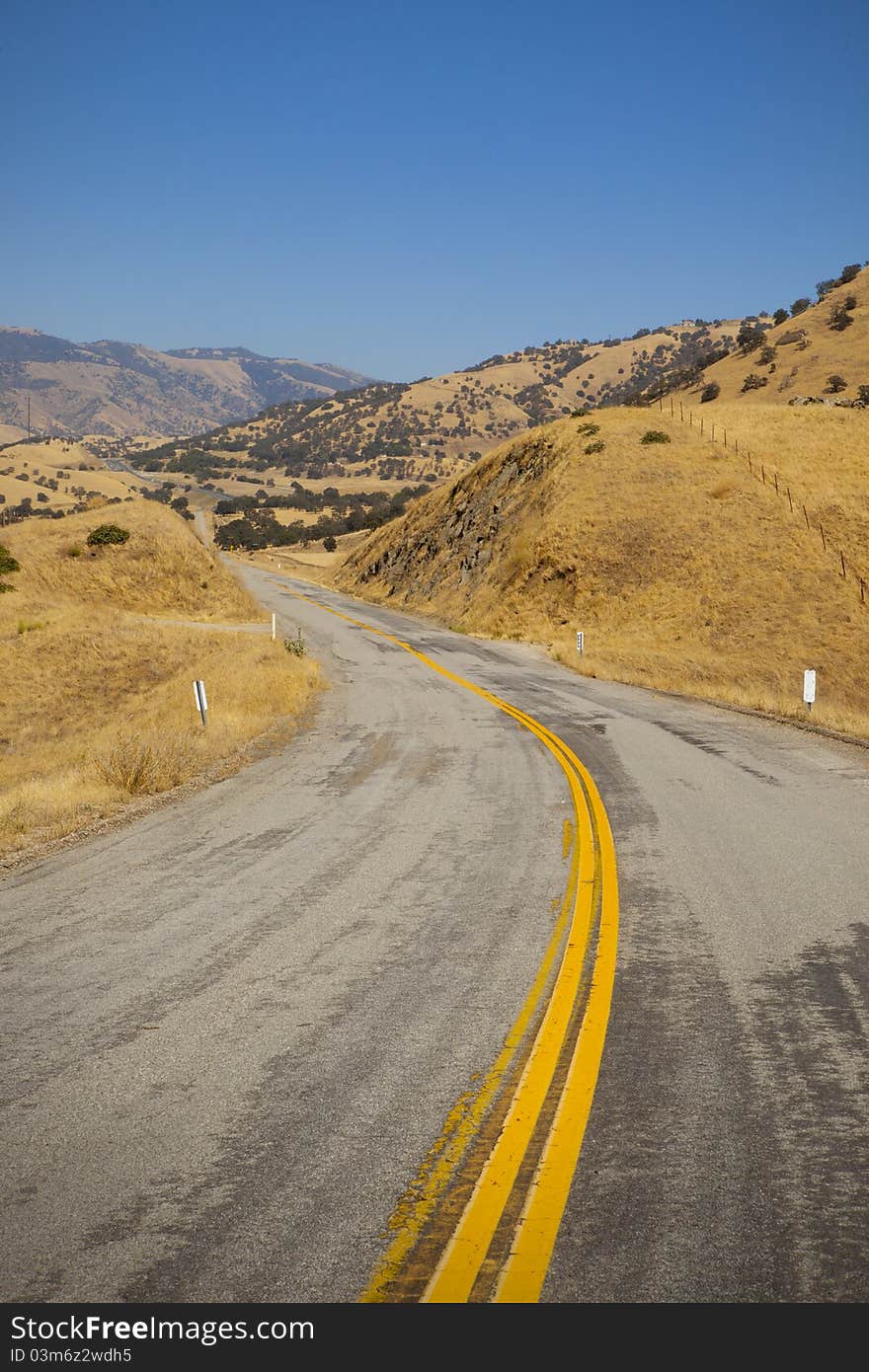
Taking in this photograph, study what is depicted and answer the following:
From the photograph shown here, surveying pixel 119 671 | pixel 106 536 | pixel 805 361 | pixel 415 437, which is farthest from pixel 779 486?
pixel 415 437

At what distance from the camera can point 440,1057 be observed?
189 inches

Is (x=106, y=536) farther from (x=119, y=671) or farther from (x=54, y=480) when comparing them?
(x=54, y=480)

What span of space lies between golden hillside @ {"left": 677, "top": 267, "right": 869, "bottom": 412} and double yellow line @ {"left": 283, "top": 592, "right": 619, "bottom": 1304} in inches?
2485

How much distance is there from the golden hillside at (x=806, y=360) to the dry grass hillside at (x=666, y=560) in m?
19.8

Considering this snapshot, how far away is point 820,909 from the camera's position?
7.16 meters

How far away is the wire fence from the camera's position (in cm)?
3312

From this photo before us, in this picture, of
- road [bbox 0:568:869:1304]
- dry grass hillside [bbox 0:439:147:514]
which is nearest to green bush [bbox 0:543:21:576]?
road [bbox 0:568:869:1304]

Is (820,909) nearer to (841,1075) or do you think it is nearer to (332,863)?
(841,1075)

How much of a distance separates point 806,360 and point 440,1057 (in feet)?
267

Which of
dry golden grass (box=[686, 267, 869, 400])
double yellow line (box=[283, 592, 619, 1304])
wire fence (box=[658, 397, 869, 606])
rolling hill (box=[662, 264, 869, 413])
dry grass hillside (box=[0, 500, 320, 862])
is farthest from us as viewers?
dry golden grass (box=[686, 267, 869, 400])

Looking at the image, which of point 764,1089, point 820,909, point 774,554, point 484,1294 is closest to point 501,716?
point 820,909

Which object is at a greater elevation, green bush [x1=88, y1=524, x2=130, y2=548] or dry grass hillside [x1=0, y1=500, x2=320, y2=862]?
green bush [x1=88, y1=524, x2=130, y2=548]

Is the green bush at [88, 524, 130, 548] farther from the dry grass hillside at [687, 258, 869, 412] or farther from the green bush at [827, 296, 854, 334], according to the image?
the green bush at [827, 296, 854, 334]

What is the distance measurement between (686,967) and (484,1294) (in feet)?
10.7
